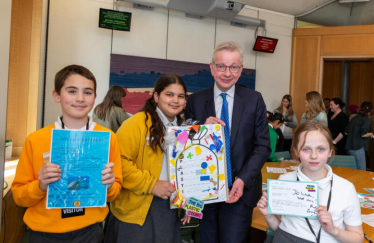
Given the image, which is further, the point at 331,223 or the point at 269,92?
the point at 269,92

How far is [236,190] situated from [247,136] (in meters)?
0.36

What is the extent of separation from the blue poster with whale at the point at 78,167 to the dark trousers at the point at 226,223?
833 millimetres

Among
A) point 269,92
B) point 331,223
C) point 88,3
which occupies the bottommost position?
point 331,223

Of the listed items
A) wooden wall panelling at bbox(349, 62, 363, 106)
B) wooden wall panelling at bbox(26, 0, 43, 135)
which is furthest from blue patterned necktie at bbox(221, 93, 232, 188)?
wooden wall panelling at bbox(349, 62, 363, 106)

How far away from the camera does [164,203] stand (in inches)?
74.4

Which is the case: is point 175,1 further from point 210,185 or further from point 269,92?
point 210,185

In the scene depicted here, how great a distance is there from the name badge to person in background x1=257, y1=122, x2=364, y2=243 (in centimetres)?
93

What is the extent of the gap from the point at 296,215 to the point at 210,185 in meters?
0.51

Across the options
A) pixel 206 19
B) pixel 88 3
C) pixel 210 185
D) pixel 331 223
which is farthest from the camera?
pixel 206 19

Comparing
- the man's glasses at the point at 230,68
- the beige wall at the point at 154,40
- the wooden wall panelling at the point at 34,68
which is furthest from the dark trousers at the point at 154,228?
the beige wall at the point at 154,40

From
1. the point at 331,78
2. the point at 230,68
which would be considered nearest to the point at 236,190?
the point at 230,68

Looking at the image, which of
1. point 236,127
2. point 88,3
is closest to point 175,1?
point 88,3

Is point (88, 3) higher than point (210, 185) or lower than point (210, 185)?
higher

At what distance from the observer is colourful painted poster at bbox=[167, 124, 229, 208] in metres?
1.79
